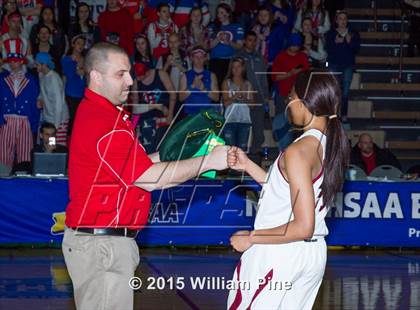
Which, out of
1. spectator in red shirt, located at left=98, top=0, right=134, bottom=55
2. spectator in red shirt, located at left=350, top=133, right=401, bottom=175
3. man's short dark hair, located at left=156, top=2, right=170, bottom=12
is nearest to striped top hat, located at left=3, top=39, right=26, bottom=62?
spectator in red shirt, located at left=98, top=0, right=134, bottom=55

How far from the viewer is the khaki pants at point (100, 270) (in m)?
5.82

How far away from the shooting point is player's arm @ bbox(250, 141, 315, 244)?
17.3ft

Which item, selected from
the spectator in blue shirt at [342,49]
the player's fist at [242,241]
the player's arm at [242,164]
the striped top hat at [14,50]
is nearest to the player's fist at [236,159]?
the player's arm at [242,164]

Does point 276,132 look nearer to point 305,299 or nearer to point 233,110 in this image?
point 233,110

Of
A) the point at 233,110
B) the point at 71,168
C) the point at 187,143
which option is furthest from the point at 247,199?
the point at 71,168

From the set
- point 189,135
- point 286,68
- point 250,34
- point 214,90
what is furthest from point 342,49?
point 189,135

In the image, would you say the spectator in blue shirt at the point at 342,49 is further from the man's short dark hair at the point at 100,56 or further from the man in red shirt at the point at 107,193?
the man in red shirt at the point at 107,193

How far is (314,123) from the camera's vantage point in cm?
559

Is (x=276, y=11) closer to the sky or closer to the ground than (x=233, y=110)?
closer to the sky

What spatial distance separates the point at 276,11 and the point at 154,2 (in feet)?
7.72

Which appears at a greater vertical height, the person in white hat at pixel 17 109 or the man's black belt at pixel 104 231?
the man's black belt at pixel 104 231

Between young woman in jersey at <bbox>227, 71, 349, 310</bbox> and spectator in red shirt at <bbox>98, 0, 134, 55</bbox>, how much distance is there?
12.2m

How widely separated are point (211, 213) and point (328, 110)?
9074 millimetres

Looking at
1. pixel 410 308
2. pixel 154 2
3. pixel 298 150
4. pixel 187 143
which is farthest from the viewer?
pixel 154 2
